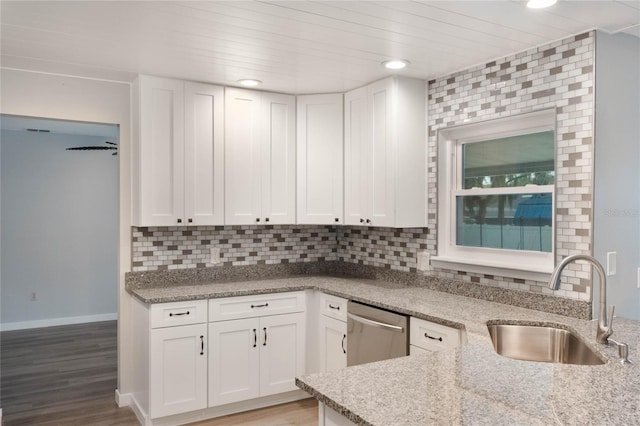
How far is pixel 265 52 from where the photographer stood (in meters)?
2.82

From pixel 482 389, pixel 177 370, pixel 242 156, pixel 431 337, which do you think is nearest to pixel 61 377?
pixel 177 370

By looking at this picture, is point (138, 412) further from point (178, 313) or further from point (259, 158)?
point (259, 158)

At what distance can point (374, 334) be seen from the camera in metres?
3.01

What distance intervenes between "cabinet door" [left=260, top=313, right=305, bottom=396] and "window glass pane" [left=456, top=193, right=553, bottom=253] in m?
1.30

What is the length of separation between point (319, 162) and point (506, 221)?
1.46 meters

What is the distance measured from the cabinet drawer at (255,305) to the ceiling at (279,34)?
151 cm

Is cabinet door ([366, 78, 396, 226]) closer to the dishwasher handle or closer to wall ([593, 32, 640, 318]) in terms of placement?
the dishwasher handle

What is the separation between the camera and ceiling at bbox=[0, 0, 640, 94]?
2.21m

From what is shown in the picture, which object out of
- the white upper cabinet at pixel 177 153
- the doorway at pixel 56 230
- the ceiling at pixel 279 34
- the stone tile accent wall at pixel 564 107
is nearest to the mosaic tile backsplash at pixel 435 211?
the stone tile accent wall at pixel 564 107

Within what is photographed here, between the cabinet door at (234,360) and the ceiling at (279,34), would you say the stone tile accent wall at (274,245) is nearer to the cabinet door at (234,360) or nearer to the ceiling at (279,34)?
the cabinet door at (234,360)

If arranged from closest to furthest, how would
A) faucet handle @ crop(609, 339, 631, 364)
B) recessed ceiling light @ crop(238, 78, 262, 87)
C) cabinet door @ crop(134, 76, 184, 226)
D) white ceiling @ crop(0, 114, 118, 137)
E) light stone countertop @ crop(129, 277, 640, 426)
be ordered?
1. light stone countertop @ crop(129, 277, 640, 426)
2. faucet handle @ crop(609, 339, 631, 364)
3. cabinet door @ crop(134, 76, 184, 226)
4. recessed ceiling light @ crop(238, 78, 262, 87)
5. white ceiling @ crop(0, 114, 118, 137)

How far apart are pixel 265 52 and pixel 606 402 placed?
2.32m

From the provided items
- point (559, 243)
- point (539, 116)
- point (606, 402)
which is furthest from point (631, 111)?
point (606, 402)

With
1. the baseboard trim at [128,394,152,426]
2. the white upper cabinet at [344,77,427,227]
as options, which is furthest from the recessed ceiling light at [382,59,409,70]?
the baseboard trim at [128,394,152,426]
